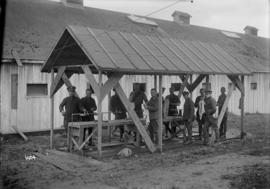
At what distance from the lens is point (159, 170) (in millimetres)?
9727

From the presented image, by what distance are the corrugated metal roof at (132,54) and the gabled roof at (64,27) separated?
3330mm

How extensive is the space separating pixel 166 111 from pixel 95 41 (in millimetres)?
4413

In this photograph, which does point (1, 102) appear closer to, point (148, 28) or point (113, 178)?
point (113, 178)

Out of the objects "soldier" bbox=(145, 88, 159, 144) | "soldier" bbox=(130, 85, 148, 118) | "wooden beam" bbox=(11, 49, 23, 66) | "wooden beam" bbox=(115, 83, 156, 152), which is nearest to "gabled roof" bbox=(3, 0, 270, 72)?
"wooden beam" bbox=(11, 49, 23, 66)

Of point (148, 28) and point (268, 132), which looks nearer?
point (268, 132)

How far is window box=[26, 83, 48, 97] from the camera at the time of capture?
16688 millimetres

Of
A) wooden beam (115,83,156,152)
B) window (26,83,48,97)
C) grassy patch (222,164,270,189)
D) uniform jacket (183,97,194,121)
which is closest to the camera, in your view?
grassy patch (222,164,270,189)

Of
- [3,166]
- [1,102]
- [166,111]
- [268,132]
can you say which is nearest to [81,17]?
[1,102]

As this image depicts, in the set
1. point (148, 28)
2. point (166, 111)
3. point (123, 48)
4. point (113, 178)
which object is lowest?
point (113, 178)

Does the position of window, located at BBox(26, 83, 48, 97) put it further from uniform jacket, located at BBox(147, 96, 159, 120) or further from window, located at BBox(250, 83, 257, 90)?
window, located at BBox(250, 83, 257, 90)

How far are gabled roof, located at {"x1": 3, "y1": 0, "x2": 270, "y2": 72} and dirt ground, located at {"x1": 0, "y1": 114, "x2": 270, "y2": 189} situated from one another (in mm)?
5803

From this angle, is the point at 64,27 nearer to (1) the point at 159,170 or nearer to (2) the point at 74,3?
(2) the point at 74,3

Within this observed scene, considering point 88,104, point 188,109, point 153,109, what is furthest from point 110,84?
point 188,109

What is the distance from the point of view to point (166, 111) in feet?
47.6
